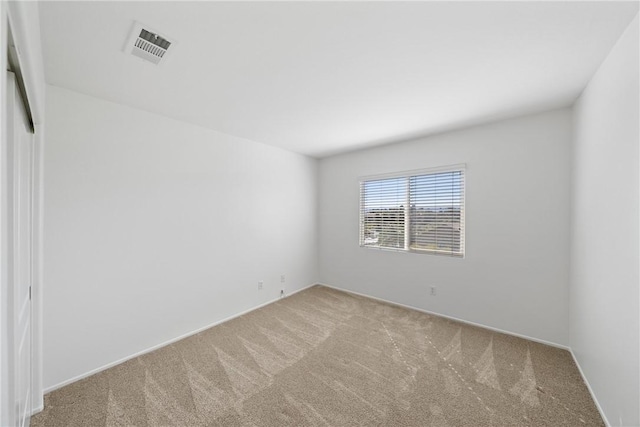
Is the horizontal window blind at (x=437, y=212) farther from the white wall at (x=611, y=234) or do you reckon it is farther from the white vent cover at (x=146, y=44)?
the white vent cover at (x=146, y=44)

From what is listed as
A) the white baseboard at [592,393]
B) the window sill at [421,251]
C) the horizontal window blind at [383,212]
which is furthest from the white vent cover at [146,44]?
the white baseboard at [592,393]

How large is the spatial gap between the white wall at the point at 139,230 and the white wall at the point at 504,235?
2.18 m

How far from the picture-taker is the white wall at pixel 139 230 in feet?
6.97

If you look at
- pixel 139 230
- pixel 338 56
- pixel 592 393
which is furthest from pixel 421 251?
pixel 139 230

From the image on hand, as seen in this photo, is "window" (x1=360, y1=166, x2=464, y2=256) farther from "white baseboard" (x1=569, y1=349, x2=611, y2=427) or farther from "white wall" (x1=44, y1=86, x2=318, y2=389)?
"white wall" (x1=44, y1=86, x2=318, y2=389)

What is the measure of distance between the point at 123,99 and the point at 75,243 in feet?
4.50

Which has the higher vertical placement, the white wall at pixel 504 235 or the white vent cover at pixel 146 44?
the white vent cover at pixel 146 44

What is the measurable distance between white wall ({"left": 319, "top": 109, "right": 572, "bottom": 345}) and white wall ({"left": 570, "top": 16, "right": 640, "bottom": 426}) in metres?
0.32

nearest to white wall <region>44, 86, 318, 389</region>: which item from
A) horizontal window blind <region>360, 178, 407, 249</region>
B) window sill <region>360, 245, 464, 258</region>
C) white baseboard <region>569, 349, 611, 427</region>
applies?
horizontal window blind <region>360, 178, 407, 249</region>

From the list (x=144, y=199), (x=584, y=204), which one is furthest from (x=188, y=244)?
(x=584, y=204)

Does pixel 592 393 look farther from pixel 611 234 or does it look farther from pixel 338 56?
pixel 338 56

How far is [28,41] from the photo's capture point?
1103mm

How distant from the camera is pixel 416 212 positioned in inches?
146

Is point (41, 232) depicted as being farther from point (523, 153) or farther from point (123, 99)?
point (523, 153)
